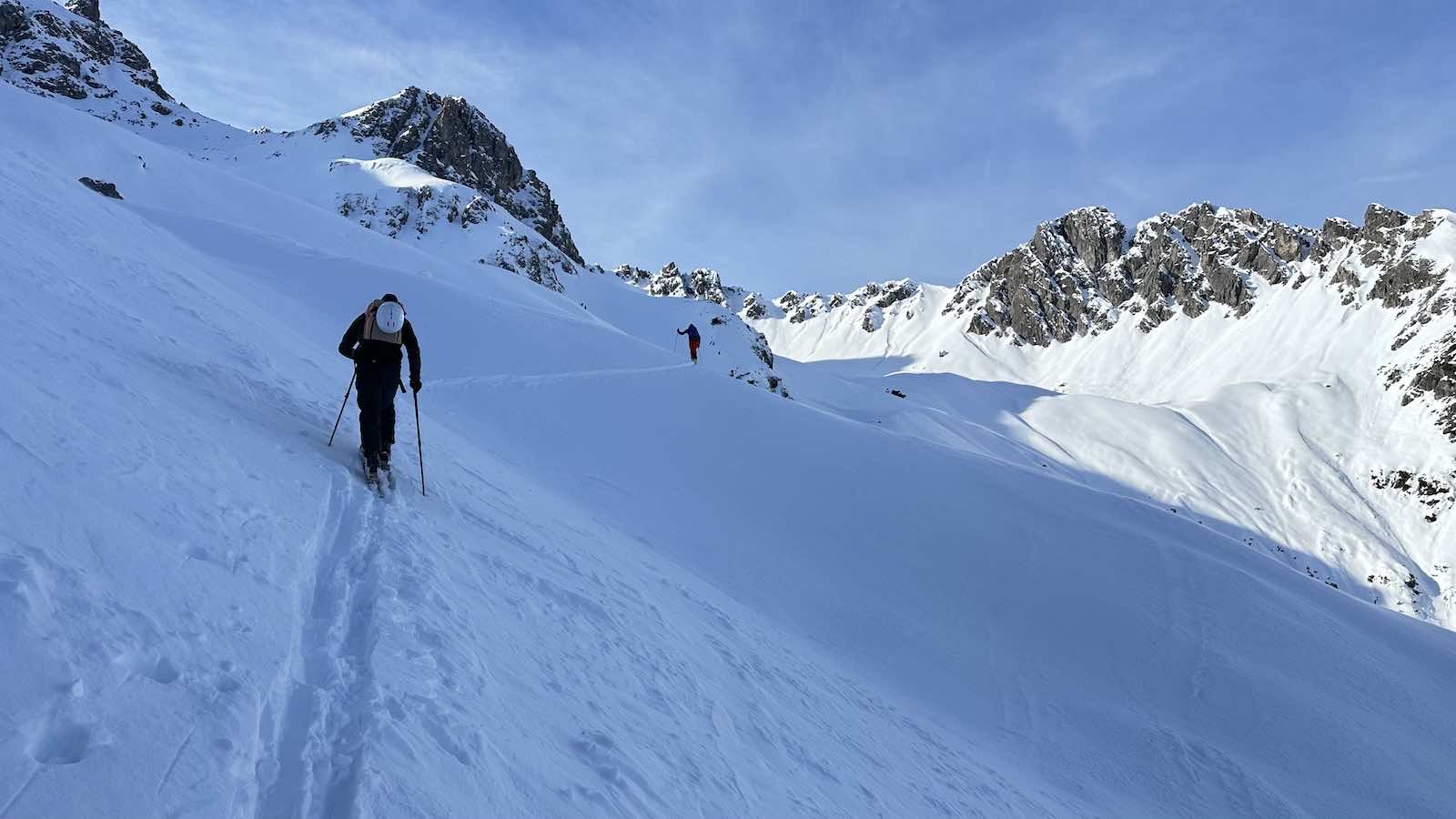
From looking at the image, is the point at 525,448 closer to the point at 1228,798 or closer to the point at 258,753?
the point at 258,753

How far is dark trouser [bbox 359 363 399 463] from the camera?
730cm

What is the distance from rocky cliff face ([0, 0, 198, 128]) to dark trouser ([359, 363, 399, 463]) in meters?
82.3

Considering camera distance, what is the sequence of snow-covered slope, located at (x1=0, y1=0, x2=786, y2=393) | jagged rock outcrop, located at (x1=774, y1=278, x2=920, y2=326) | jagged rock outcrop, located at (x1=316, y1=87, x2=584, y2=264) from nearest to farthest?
snow-covered slope, located at (x1=0, y1=0, x2=786, y2=393) → jagged rock outcrop, located at (x1=316, y1=87, x2=584, y2=264) → jagged rock outcrop, located at (x1=774, y1=278, x2=920, y2=326)

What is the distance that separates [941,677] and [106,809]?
10204 mm

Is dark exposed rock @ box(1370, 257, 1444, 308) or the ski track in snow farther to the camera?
dark exposed rock @ box(1370, 257, 1444, 308)

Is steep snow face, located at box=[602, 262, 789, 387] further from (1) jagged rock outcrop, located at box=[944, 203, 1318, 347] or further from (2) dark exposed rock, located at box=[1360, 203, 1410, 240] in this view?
(2) dark exposed rock, located at box=[1360, 203, 1410, 240]

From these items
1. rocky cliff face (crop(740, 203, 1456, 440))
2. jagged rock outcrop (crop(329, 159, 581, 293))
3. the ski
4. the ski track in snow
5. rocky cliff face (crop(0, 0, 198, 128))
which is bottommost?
the ski

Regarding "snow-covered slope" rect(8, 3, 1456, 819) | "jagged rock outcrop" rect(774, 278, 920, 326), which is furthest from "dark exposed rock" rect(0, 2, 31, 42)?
"jagged rock outcrop" rect(774, 278, 920, 326)

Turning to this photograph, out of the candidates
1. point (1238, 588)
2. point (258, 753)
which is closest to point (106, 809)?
point (258, 753)

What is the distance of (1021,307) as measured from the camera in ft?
429

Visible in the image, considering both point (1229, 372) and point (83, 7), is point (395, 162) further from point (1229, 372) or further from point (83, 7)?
point (1229, 372)

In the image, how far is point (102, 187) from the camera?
2334 centimetres

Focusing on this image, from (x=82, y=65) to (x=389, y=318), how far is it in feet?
320

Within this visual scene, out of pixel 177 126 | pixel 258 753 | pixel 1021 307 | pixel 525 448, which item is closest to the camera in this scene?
pixel 258 753
